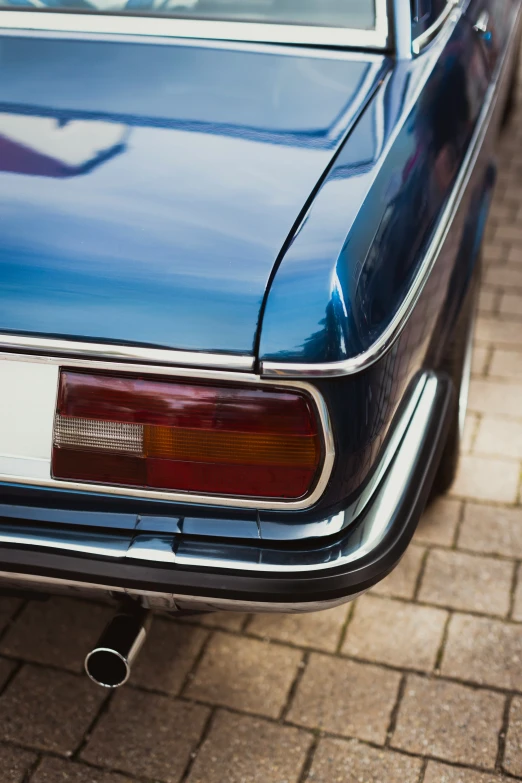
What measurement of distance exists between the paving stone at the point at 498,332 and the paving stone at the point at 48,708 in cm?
225

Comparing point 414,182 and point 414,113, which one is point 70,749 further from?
point 414,113

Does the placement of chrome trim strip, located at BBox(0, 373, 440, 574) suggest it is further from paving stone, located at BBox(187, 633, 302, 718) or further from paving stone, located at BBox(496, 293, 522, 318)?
paving stone, located at BBox(496, 293, 522, 318)

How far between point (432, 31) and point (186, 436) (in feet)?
4.40

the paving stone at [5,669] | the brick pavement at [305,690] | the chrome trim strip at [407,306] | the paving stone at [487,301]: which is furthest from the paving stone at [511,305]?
the paving stone at [5,669]

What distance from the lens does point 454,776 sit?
191 centimetres

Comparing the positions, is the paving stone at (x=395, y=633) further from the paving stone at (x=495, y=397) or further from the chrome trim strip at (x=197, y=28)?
the chrome trim strip at (x=197, y=28)

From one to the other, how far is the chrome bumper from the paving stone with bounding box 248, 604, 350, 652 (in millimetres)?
770

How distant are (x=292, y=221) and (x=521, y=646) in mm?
1385

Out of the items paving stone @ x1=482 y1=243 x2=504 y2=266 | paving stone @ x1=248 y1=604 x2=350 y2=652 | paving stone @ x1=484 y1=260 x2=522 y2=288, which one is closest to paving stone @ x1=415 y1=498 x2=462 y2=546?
paving stone @ x1=248 y1=604 x2=350 y2=652

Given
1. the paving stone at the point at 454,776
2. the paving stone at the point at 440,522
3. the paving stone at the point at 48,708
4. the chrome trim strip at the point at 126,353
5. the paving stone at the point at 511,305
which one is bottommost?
the paving stone at the point at 48,708

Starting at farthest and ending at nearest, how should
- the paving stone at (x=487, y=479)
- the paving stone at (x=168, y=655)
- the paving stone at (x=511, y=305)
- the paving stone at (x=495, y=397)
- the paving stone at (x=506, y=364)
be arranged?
the paving stone at (x=511, y=305) → the paving stone at (x=506, y=364) → the paving stone at (x=495, y=397) → the paving stone at (x=487, y=479) → the paving stone at (x=168, y=655)

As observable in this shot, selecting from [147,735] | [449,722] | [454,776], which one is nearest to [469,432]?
[449,722]

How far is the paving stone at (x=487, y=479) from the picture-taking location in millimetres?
2777

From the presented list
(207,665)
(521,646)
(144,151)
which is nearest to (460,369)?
(521,646)
